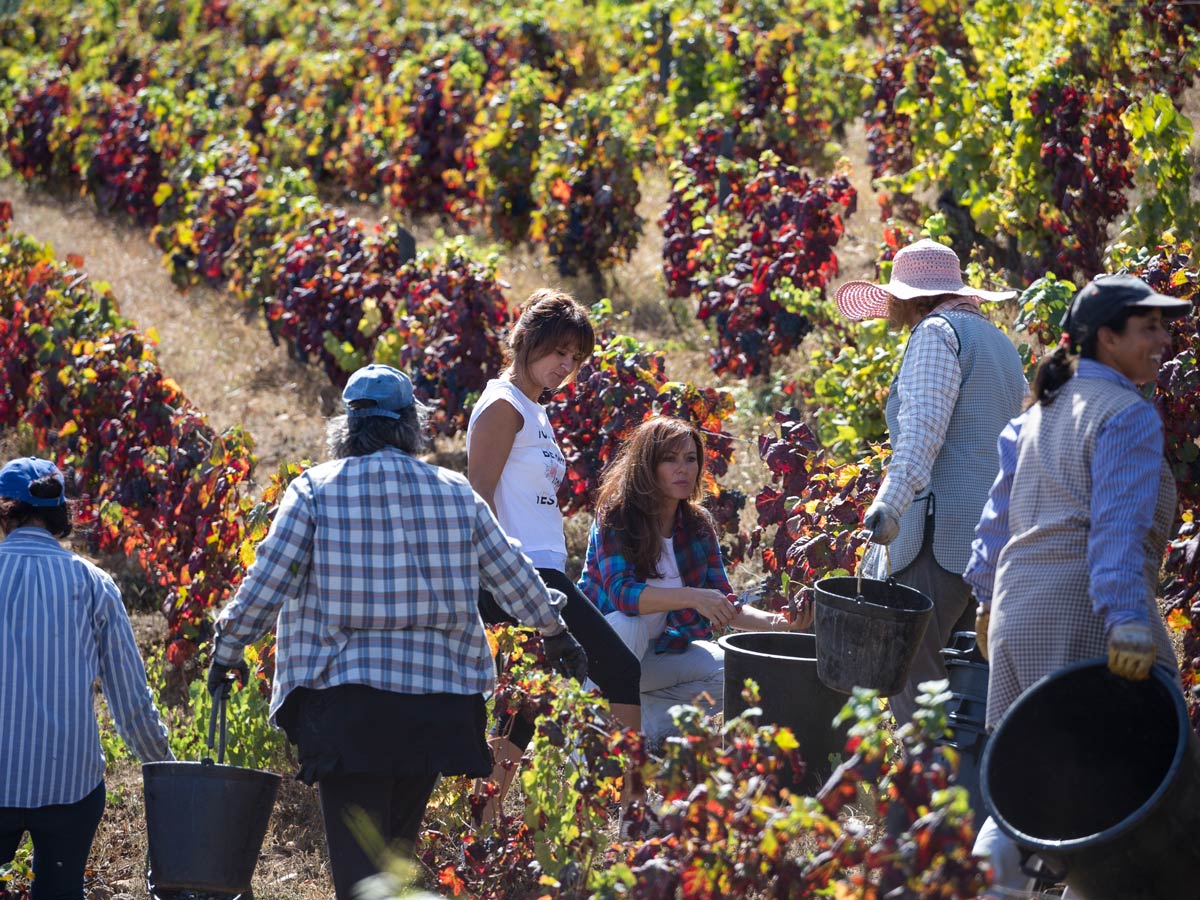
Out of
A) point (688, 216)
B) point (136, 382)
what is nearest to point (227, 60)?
point (688, 216)

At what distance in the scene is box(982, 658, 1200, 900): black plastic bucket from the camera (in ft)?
8.54

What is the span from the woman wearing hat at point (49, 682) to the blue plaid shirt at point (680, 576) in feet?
4.66

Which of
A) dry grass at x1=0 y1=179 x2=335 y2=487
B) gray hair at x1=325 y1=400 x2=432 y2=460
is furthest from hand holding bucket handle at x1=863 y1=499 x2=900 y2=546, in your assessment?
dry grass at x1=0 y1=179 x2=335 y2=487

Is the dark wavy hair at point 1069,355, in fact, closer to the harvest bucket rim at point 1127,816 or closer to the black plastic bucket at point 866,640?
the harvest bucket rim at point 1127,816

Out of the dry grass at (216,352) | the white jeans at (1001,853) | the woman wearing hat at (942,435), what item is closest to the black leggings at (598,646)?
the woman wearing hat at (942,435)

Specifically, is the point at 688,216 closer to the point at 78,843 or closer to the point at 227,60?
the point at 78,843

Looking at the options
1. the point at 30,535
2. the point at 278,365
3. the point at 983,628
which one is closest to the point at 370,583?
the point at 30,535

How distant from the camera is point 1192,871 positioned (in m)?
2.64

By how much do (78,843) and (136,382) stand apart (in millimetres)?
3383

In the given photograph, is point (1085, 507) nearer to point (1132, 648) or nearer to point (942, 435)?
point (1132, 648)

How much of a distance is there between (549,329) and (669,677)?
114 cm

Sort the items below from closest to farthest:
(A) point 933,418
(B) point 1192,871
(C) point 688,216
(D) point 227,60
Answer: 1. (B) point 1192,871
2. (A) point 933,418
3. (C) point 688,216
4. (D) point 227,60

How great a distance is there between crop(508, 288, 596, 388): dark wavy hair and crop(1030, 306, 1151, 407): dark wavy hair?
1.43 m

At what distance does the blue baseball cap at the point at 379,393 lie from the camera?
3.11m
